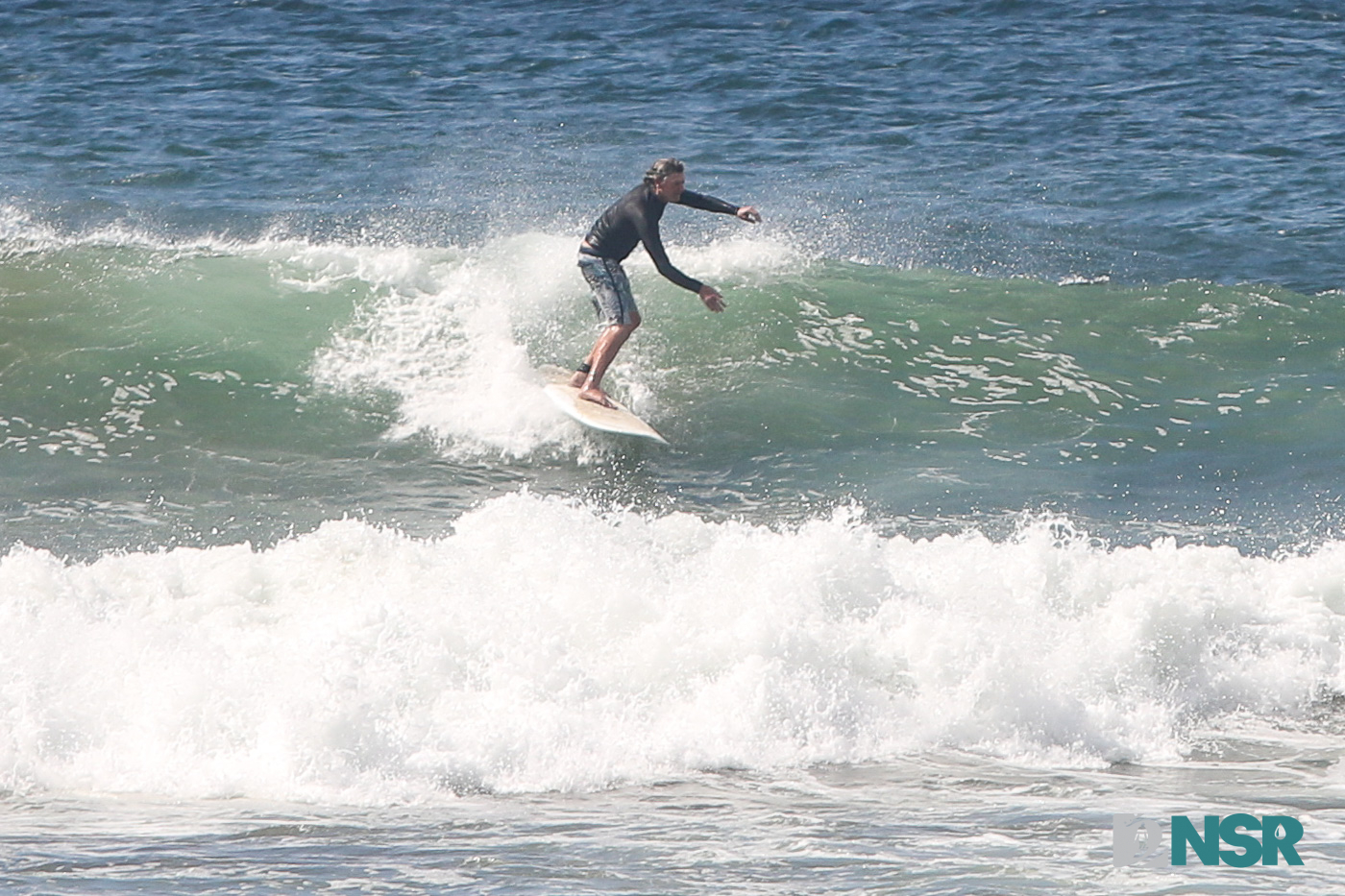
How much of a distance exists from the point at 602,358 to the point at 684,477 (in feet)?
3.65

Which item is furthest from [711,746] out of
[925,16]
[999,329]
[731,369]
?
[925,16]

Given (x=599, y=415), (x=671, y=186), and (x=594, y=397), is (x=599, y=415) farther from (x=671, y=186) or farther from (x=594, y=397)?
(x=671, y=186)

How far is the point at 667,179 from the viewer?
995 centimetres

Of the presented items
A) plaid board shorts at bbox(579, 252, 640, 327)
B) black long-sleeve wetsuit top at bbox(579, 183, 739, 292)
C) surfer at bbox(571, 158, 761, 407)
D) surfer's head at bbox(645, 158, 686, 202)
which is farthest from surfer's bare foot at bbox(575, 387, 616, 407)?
surfer's head at bbox(645, 158, 686, 202)

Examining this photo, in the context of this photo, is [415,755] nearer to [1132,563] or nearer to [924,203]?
[1132,563]

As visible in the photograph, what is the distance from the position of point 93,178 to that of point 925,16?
37.7 ft

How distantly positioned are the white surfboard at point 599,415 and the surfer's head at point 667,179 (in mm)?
1477

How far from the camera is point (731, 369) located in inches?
452

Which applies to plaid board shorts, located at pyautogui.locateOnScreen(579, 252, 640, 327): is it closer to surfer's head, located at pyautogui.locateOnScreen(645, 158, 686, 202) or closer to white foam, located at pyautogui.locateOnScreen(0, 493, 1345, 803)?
surfer's head, located at pyautogui.locateOnScreen(645, 158, 686, 202)

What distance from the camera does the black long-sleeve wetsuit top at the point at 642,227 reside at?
10109 mm

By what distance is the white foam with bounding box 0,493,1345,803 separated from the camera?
6.48 m

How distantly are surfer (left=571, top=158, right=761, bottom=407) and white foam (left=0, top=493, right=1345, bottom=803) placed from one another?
2.26 m
